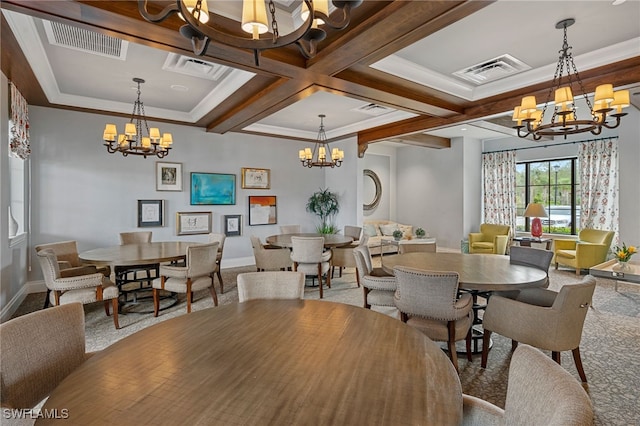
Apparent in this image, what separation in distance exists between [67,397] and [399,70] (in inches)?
158

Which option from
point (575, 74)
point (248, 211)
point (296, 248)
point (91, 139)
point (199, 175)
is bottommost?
point (296, 248)

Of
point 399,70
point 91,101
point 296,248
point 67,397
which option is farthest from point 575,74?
point 91,101

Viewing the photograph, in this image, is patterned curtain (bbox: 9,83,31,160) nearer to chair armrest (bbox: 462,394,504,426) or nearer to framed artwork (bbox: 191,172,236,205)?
framed artwork (bbox: 191,172,236,205)

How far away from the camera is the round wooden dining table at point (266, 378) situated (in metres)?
0.90

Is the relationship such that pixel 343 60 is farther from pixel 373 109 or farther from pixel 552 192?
pixel 552 192

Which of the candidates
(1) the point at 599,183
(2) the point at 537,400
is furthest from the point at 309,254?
(1) the point at 599,183

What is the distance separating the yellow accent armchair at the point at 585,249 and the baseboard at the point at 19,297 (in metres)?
8.41

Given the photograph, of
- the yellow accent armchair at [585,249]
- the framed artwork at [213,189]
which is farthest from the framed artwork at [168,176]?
the yellow accent armchair at [585,249]

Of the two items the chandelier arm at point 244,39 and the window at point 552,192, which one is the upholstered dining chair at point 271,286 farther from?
the window at point 552,192

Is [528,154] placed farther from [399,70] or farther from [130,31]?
[130,31]

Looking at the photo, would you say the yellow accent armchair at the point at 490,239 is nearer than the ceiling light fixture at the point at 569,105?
No

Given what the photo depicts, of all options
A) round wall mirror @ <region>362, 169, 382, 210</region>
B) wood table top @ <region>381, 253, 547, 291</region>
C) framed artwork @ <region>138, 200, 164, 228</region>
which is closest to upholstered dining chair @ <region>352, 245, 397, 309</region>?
wood table top @ <region>381, 253, 547, 291</region>

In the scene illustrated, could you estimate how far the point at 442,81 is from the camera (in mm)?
4211

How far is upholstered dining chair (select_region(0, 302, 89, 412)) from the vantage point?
1201mm
